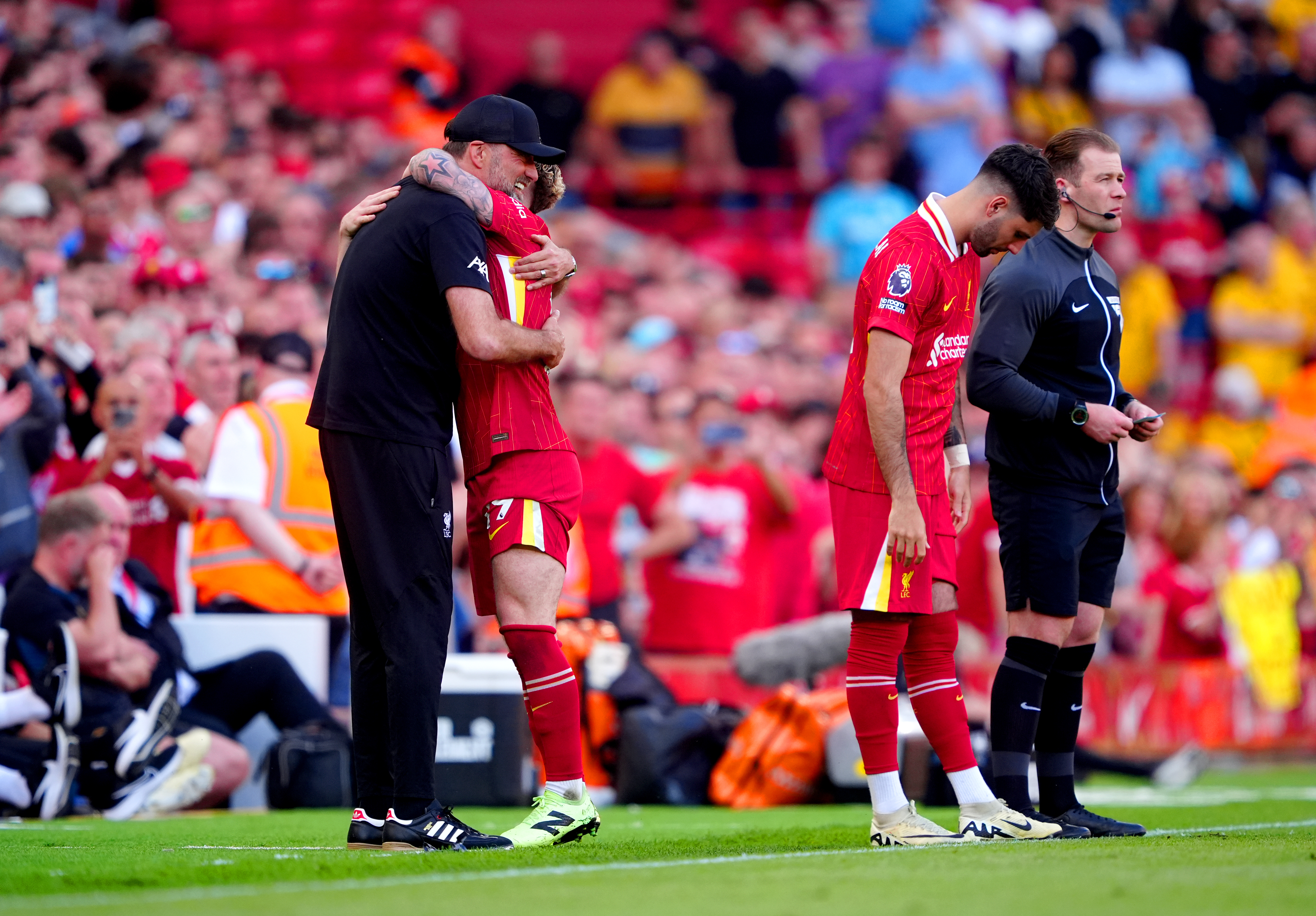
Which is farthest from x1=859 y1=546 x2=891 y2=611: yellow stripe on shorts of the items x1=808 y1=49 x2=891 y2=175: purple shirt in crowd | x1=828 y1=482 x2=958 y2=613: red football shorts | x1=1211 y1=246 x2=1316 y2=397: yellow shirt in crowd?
x1=808 y1=49 x2=891 y2=175: purple shirt in crowd

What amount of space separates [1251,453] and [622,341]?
A: 20.9 ft

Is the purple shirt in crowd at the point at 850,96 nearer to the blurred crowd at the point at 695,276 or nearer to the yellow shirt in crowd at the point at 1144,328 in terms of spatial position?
the blurred crowd at the point at 695,276

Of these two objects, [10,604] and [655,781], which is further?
[655,781]

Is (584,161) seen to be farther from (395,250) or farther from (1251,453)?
(395,250)

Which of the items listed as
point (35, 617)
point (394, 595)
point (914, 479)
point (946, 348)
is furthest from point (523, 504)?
point (35, 617)

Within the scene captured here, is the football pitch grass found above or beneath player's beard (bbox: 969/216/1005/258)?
beneath

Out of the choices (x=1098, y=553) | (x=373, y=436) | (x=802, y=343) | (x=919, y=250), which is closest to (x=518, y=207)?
(x=373, y=436)

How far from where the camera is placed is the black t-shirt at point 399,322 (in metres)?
5.45

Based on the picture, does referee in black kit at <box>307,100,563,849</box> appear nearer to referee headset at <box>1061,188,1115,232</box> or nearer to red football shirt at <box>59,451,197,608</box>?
referee headset at <box>1061,188,1115,232</box>

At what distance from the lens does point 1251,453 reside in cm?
1702

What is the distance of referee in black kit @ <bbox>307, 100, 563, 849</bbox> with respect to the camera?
5391 mm

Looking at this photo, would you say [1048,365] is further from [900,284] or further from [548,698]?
[548,698]

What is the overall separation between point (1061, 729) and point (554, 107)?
1315 centimetres

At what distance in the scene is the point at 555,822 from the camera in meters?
5.55
